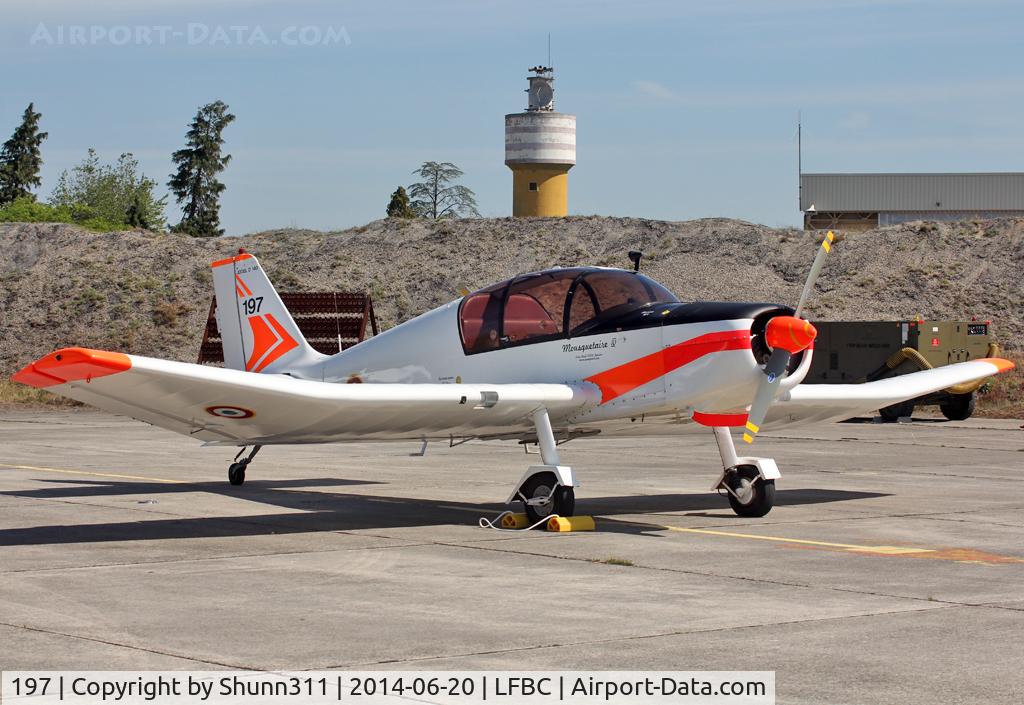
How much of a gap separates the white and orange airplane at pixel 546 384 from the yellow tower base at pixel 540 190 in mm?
65337

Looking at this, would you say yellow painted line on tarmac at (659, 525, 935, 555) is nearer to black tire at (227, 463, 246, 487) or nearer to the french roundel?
the french roundel

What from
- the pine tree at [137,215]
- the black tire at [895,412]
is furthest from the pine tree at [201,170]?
the black tire at [895,412]

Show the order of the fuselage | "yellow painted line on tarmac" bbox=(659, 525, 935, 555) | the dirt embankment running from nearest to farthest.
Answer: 1. "yellow painted line on tarmac" bbox=(659, 525, 935, 555)
2. the fuselage
3. the dirt embankment

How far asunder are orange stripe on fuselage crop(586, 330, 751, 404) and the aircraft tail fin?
442 centimetres

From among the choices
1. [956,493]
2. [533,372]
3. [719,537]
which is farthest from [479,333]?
[956,493]

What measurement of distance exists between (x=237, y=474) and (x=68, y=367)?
7118mm

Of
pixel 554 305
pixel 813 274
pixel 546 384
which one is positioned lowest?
pixel 546 384

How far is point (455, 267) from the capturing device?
205ft

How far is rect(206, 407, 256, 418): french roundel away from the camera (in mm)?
11656

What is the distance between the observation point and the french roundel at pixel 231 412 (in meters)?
11.7

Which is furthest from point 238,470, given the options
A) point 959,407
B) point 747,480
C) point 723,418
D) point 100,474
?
point 959,407

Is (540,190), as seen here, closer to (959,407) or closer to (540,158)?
(540,158)

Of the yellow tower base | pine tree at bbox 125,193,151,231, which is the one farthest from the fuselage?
pine tree at bbox 125,193,151,231

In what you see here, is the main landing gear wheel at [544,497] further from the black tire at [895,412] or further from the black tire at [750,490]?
the black tire at [895,412]
